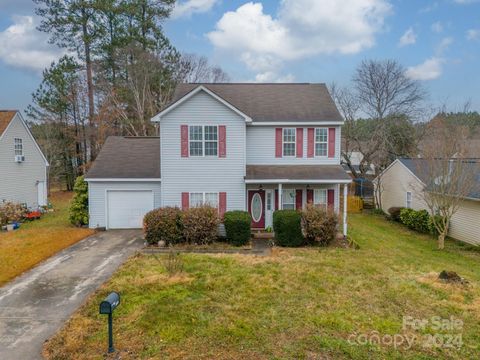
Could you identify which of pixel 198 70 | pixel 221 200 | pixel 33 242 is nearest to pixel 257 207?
pixel 221 200

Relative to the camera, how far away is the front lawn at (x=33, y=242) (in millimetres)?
10218

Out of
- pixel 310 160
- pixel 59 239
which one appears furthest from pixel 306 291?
pixel 59 239

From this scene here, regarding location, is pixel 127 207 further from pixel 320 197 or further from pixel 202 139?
pixel 320 197

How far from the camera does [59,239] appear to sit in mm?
13664

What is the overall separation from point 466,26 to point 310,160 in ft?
47.3

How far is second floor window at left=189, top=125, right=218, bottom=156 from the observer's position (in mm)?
14469

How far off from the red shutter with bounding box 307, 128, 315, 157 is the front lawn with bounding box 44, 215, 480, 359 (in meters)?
6.10

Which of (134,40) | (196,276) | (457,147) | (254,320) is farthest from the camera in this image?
(134,40)

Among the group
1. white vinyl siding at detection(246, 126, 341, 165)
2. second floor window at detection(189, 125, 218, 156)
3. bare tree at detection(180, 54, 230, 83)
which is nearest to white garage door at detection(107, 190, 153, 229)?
second floor window at detection(189, 125, 218, 156)

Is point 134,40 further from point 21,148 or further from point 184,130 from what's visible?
point 184,130

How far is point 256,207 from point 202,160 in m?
3.48

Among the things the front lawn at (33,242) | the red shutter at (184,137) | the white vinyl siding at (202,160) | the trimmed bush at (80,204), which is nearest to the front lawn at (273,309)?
the front lawn at (33,242)

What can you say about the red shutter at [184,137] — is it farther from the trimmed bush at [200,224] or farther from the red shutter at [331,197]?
the red shutter at [331,197]

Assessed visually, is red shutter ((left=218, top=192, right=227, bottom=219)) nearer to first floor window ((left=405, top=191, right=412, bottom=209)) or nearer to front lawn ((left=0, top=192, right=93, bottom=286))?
front lawn ((left=0, top=192, right=93, bottom=286))
